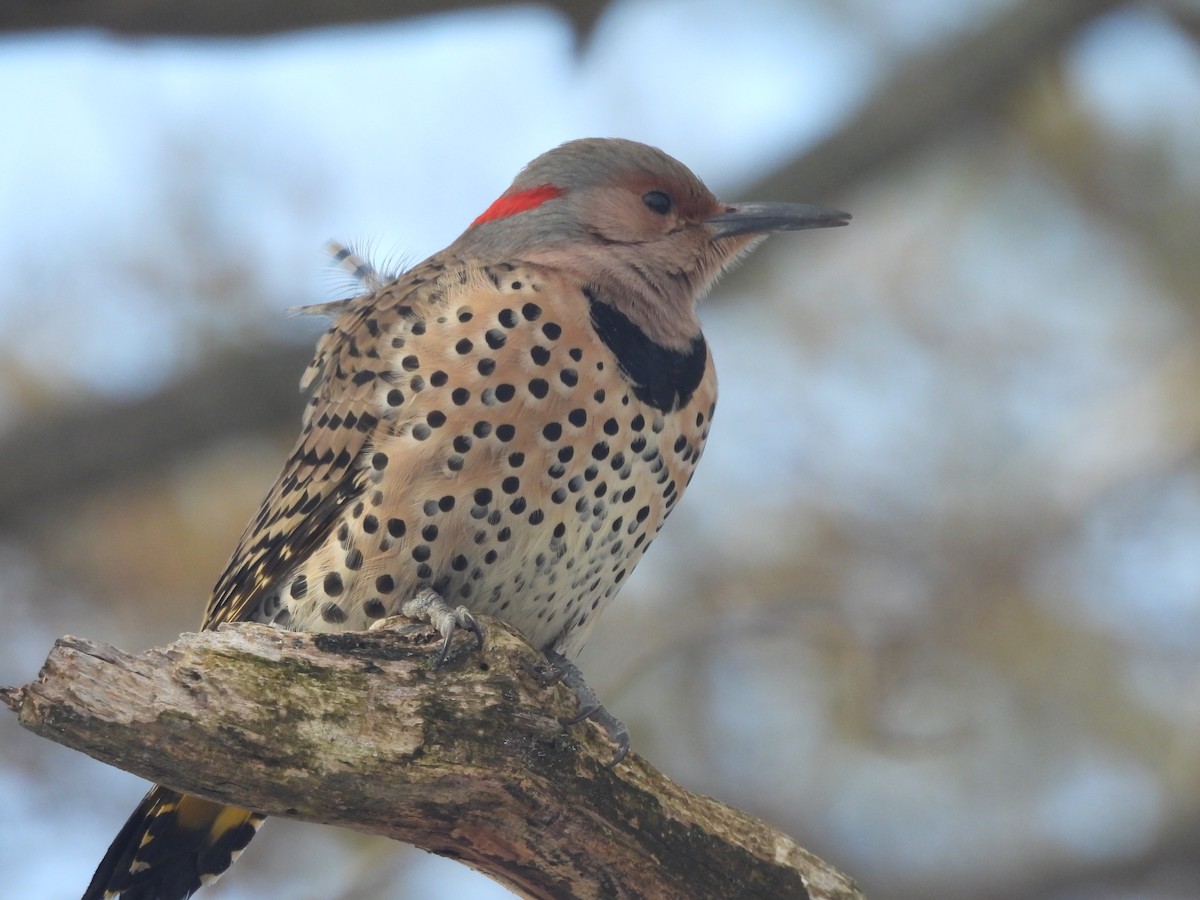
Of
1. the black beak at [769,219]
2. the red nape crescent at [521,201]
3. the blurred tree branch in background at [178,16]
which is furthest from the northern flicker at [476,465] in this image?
the blurred tree branch in background at [178,16]

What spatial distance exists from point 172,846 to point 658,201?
2427 mm

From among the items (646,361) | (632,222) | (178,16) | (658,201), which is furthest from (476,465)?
(178,16)

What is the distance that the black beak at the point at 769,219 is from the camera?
4.91 metres

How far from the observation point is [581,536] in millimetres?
4105

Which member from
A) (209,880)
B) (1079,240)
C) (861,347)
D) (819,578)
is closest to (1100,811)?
(819,578)

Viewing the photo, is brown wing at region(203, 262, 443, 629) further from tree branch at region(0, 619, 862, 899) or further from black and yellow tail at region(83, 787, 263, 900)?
tree branch at region(0, 619, 862, 899)

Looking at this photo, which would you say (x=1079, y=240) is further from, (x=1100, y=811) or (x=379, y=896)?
(x=379, y=896)

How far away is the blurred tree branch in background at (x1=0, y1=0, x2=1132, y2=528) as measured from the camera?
5.06 m

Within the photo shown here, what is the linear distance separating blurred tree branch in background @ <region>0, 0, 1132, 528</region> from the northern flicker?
4.03ft

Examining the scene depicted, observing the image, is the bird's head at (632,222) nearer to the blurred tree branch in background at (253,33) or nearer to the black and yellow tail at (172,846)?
the blurred tree branch in background at (253,33)

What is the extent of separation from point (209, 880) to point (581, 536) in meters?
1.43

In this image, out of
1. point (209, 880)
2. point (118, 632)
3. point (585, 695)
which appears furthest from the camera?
point (118, 632)

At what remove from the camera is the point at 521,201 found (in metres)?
4.91

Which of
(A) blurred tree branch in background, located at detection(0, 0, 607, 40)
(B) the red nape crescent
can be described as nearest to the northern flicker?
(B) the red nape crescent
